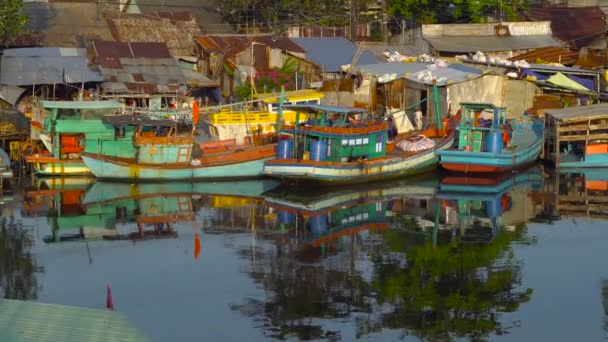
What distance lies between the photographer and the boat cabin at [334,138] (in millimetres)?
28094

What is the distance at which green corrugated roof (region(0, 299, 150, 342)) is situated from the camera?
1270 centimetres

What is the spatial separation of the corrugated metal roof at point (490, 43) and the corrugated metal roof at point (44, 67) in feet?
46.8

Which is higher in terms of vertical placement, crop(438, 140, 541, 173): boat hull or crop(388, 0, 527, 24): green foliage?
crop(388, 0, 527, 24): green foliage

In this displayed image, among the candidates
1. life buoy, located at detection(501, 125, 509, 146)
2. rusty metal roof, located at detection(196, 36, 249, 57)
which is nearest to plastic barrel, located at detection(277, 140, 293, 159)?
life buoy, located at detection(501, 125, 509, 146)

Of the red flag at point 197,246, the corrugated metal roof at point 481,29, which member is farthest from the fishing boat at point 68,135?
the corrugated metal roof at point 481,29

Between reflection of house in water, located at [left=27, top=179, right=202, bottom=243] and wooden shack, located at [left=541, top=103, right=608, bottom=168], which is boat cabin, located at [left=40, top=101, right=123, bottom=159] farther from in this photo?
wooden shack, located at [left=541, top=103, right=608, bottom=168]

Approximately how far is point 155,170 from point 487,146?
9.38 m

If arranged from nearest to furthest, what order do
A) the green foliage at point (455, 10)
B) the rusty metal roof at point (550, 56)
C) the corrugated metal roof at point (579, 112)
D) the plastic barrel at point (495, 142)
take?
the plastic barrel at point (495, 142), the corrugated metal roof at point (579, 112), the rusty metal roof at point (550, 56), the green foliage at point (455, 10)

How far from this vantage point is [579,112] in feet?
103

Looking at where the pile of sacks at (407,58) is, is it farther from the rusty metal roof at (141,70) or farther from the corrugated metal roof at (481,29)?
the rusty metal roof at (141,70)

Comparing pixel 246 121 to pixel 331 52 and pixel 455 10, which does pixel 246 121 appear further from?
pixel 455 10

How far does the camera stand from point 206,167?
28938mm

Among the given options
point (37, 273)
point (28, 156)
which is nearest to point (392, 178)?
point (28, 156)

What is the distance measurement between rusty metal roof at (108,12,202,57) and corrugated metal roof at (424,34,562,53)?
969 centimetres
